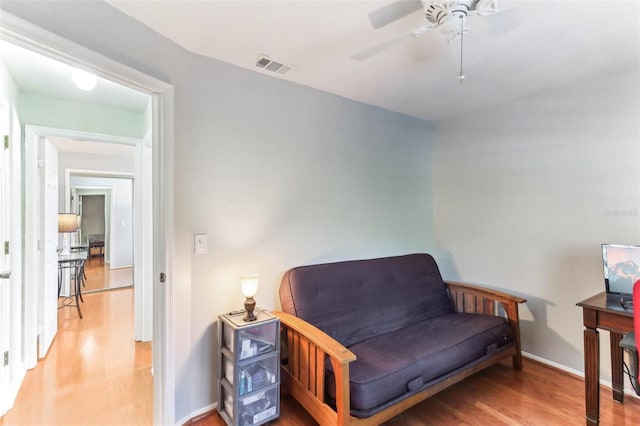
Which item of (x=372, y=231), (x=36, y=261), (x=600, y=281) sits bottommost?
(x=600, y=281)

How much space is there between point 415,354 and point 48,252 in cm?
348

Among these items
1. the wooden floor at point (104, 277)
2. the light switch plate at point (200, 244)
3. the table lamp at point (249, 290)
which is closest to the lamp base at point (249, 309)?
the table lamp at point (249, 290)

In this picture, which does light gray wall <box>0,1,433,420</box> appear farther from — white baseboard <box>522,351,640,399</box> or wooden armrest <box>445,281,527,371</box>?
white baseboard <box>522,351,640,399</box>

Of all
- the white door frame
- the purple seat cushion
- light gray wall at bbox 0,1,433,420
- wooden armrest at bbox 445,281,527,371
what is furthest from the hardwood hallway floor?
wooden armrest at bbox 445,281,527,371

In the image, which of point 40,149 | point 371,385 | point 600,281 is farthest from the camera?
point 40,149

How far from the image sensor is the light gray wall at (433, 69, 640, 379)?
2.24 meters

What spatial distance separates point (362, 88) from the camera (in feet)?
8.23

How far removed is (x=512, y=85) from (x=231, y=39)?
7.27 feet

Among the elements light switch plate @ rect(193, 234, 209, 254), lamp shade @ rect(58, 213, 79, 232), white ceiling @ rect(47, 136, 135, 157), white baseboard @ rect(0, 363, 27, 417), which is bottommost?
white baseboard @ rect(0, 363, 27, 417)

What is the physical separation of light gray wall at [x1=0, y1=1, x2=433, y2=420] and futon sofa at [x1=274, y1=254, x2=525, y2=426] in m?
0.29

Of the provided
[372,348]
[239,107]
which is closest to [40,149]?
[239,107]

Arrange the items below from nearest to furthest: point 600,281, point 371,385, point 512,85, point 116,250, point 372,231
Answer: point 371,385 → point 600,281 → point 512,85 → point 372,231 → point 116,250

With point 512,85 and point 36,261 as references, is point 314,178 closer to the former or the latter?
point 512,85

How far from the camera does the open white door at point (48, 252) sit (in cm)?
276
